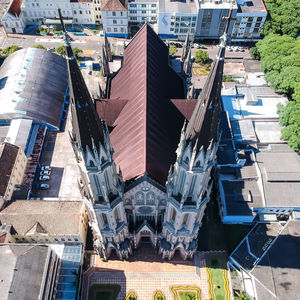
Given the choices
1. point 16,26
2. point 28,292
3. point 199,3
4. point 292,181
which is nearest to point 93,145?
point 28,292

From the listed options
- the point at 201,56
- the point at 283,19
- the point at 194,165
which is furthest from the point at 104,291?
→ the point at 283,19

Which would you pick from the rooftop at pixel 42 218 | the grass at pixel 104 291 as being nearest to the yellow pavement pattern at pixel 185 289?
the grass at pixel 104 291

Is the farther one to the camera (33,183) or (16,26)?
(16,26)

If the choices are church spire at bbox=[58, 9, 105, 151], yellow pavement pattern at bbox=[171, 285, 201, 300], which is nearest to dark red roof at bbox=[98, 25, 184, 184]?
church spire at bbox=[58, 9, 105, 151]

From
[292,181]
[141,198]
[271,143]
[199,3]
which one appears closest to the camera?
[141,198]

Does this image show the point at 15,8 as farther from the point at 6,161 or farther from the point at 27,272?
the point at 27,272

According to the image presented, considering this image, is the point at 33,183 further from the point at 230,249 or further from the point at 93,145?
the point at 230,249

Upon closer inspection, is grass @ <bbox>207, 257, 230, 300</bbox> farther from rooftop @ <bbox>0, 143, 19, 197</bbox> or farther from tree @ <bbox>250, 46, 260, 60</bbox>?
tree @ <bbox>250, 46, 260, 60</bbox>

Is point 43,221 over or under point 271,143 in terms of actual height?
under
